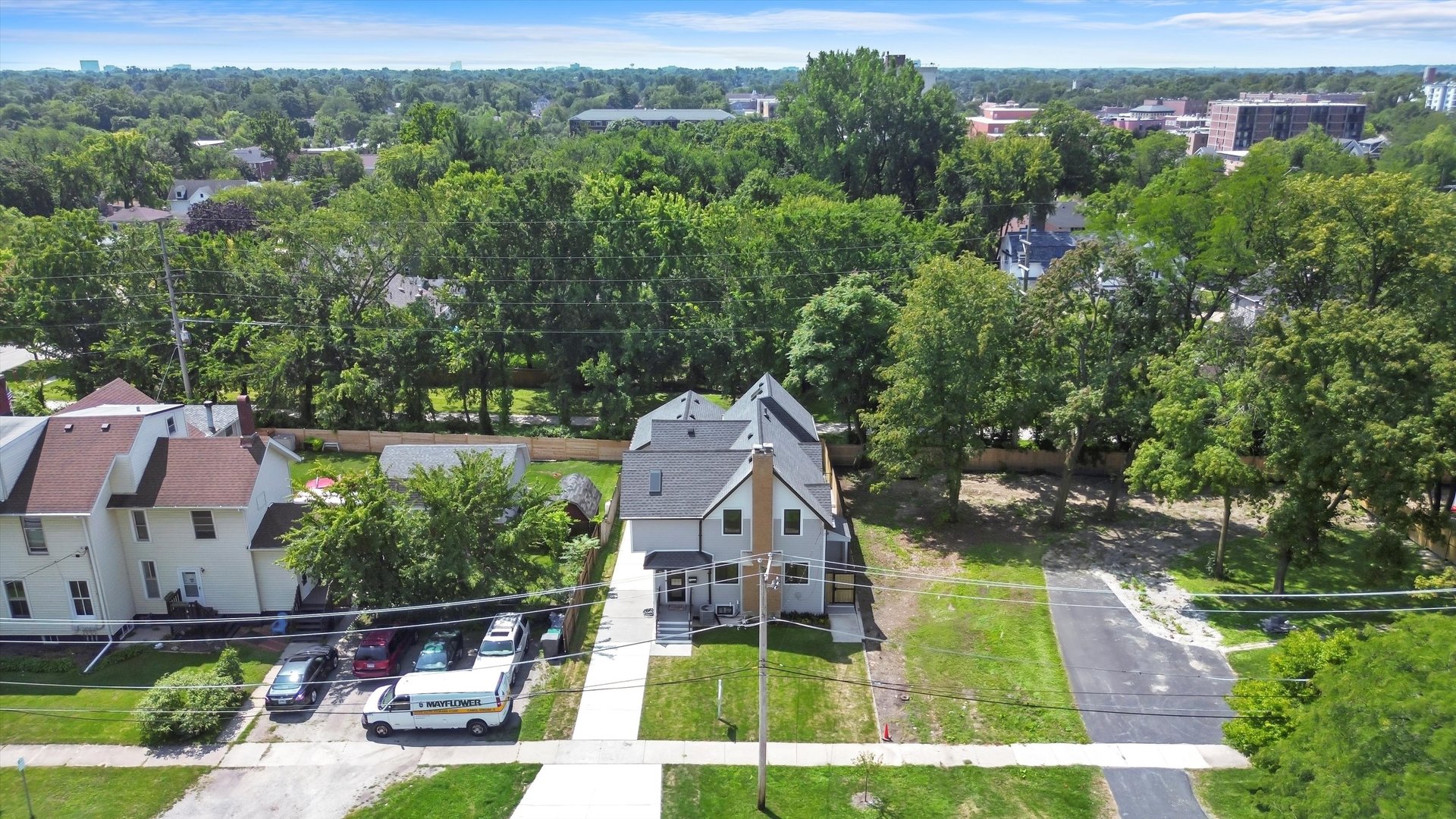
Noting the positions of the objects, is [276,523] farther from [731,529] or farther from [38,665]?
[731,529]

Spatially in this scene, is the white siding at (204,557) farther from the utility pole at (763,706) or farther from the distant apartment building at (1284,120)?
the distant apartment building at (1284,120)

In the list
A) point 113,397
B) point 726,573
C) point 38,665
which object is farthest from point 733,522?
point 113,397

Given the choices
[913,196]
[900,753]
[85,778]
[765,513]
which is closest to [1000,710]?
[900,753]

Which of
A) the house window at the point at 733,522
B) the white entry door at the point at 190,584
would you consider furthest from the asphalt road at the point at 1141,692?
the white entry door at the point at 190,584

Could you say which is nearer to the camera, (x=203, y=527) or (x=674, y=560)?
(x=203, y=527)

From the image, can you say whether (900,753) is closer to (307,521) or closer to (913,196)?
(307,521)

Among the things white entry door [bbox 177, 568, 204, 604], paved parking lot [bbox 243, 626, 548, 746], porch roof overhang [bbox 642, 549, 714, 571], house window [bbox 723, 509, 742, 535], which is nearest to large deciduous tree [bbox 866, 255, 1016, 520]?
house window [bbox 723, 509, 742, 535]
